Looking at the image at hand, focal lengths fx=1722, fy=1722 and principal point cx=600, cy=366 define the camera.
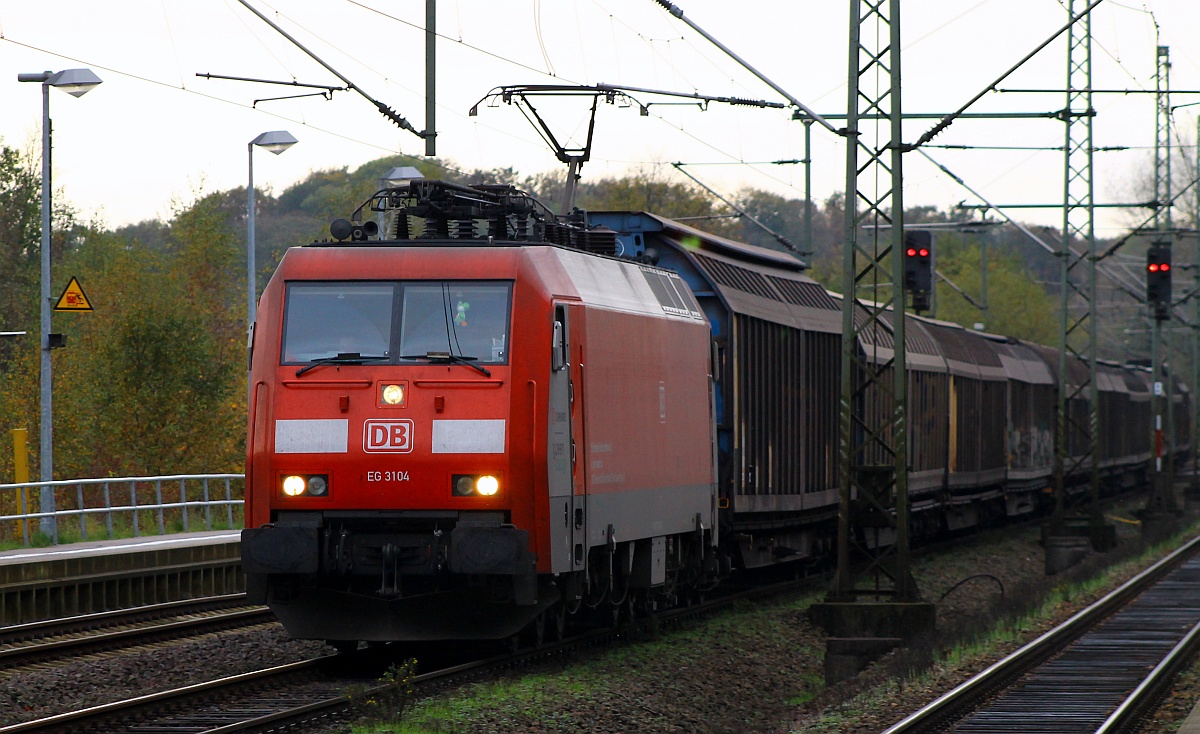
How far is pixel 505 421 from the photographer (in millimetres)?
12414

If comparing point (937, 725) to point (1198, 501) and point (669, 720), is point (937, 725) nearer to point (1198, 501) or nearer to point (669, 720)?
point (669, 720)

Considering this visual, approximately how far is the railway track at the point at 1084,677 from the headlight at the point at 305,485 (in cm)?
443

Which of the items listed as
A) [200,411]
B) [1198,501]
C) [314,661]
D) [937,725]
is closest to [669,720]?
[937,725]

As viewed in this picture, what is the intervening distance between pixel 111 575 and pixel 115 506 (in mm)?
10230

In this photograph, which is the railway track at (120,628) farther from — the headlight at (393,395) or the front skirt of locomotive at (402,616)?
the headlight at (393,395)

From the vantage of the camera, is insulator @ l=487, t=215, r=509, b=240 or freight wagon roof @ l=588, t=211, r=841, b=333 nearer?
insulator @ l=487, t=215, r=509, b=240

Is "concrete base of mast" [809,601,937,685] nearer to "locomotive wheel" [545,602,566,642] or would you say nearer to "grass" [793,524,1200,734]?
"grass" [793,524,1200,734]

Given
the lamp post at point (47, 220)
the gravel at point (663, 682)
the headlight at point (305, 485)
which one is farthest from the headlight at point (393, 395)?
the lamp post at point (47, 220)

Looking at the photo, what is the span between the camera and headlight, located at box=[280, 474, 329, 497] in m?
12.6

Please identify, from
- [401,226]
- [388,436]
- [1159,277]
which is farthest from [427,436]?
[1159,277]

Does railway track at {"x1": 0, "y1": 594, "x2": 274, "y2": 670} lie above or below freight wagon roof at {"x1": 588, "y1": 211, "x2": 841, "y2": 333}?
below

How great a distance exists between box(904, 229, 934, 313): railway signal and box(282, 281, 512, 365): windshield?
11420mm

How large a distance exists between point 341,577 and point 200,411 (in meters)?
19.0

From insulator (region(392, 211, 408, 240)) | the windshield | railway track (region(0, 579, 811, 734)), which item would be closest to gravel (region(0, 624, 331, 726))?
railway track (region(0, 579, 811, 734))
